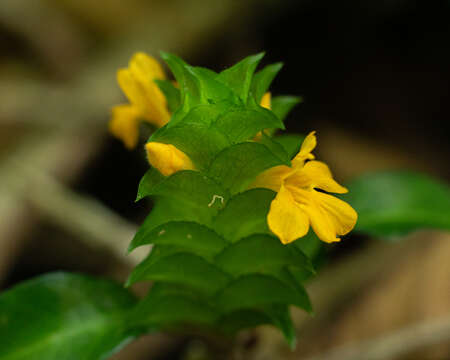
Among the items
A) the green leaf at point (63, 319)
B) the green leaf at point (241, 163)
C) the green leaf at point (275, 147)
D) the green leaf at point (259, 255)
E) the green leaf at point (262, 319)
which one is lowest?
the green leaf at point (63, 319)

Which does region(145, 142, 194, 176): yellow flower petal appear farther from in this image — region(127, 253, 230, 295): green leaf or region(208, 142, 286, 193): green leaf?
region(127, 253, 230, 295): green leaf

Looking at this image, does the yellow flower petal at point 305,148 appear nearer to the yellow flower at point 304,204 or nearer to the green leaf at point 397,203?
the yellow flower at point 304,204

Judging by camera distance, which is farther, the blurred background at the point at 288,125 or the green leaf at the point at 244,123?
the blurred background at the point at 288,125

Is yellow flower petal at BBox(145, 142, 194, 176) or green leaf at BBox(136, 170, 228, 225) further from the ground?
yellow flower petal at BBox(145, 142, 194, 176)

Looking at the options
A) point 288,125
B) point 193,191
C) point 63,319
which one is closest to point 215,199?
point 193,191

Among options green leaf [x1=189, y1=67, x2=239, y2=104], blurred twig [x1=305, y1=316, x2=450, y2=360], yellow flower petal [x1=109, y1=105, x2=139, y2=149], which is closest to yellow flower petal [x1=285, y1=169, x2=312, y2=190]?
green leaf [x1=189, y1=67, x2=239, y2=104]

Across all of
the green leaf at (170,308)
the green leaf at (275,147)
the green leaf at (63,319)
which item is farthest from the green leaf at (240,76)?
the green leaf at (63,319)
